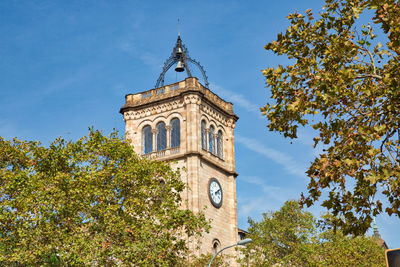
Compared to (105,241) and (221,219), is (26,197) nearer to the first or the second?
(105,241)

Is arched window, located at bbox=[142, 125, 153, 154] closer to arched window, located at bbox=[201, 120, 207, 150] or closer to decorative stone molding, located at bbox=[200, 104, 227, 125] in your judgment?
arched window, located at bbox=[201, 120, 207, 150]

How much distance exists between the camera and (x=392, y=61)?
538 inches

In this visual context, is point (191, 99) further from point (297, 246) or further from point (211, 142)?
point (297, 246)

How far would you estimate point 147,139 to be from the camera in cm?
5703

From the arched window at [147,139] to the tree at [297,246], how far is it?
12.0 meters

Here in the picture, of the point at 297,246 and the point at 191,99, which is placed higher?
the point at 191,99

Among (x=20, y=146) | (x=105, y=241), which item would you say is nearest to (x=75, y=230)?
(x=105, y=241)

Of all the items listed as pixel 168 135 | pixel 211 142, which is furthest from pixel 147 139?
pixel 211 142

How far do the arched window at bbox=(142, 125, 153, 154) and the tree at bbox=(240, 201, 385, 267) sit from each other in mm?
12041

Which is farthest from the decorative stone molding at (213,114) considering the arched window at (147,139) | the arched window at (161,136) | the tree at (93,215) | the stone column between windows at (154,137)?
the tree at (93,215)

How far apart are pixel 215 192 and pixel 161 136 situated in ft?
23.9

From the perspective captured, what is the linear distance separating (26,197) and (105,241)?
4.86 metres

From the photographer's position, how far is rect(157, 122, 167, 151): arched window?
55656mm

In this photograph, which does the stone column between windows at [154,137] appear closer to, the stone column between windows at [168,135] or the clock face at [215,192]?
the stone column between windows at [168,135]
